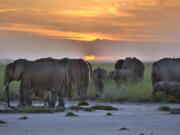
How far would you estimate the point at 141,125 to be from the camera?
11445mm

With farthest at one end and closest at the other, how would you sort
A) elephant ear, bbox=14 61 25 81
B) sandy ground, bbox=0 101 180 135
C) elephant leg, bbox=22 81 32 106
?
elephant ear, bbox=14 61 25 81 → elephant leg, bbox=22 81 32 106 → sandy ground, bbox=0 101 180 135

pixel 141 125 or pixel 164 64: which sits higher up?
pixel 164 64

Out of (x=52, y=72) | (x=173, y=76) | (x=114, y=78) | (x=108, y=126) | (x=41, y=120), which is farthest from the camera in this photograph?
(x=114, y=78)

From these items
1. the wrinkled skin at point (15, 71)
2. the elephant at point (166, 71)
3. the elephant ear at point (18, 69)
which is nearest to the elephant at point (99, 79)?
the elephant at point (166, 71)

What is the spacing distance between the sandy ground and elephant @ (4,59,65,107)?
3004mm

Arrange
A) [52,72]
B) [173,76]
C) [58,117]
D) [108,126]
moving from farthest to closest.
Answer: [173,76], [52,72], [58,117], [108,126]

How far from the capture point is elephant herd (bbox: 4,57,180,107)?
17.1 m

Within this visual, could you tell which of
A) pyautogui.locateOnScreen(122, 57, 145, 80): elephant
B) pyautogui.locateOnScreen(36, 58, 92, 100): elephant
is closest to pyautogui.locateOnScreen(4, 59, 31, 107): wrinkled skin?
pyautogui.locateOnScreen(36, 58, 92, 100): elephant

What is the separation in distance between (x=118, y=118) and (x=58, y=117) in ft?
5.27

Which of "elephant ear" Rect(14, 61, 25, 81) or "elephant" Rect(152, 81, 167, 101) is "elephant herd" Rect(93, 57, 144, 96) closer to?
"elephant" Rect(152, 81, 167, 101)

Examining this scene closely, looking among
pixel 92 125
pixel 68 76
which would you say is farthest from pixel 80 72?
pixel 92 125

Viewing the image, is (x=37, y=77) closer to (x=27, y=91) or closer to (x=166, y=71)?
(x=27, y=91)

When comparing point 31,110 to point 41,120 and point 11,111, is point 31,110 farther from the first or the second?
point 41,120

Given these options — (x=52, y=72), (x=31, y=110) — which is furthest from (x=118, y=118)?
(x=52, y=72)
